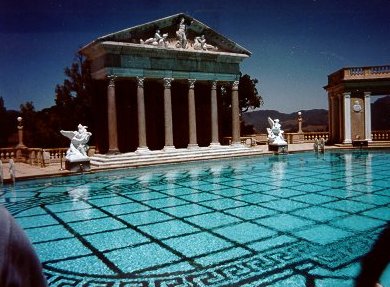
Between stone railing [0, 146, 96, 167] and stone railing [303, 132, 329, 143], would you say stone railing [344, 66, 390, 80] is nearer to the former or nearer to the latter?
stone railing [303, 132, 329, 143]

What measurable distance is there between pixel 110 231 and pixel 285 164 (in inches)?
522

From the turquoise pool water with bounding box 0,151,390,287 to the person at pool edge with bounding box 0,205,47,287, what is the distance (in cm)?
448

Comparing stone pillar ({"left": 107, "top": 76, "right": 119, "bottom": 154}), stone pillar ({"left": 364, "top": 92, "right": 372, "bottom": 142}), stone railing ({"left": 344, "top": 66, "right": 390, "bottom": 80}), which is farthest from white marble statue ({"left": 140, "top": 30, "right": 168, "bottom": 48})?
stone pillar ({"left": 364, "top": 92, "right": 372, "bottom": 142})

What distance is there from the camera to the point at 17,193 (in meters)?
13.4

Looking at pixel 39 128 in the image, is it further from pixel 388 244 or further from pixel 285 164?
pixel 388 244

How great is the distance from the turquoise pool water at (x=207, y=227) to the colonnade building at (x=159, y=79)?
343 inches

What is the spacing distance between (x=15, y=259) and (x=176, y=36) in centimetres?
2417

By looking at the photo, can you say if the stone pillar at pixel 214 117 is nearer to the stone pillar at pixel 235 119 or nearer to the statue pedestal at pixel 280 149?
the stone pillar at pixel 235 119

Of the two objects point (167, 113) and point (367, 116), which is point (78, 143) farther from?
point (367, 116)

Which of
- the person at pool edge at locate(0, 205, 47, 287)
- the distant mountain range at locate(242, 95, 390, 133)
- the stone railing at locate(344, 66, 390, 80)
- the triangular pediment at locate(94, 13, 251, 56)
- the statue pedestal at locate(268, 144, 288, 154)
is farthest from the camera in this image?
the distant mountain range at locate(242, 95, 390, 133)

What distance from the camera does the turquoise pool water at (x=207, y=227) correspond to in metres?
5.66

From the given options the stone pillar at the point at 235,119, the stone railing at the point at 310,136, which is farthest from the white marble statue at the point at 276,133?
the stone railing at the point at 310,136

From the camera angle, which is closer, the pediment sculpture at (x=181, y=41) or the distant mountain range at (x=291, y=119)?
the pediment sculpture at (x=181, y=41)

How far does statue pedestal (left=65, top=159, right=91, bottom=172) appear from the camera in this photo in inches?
694
